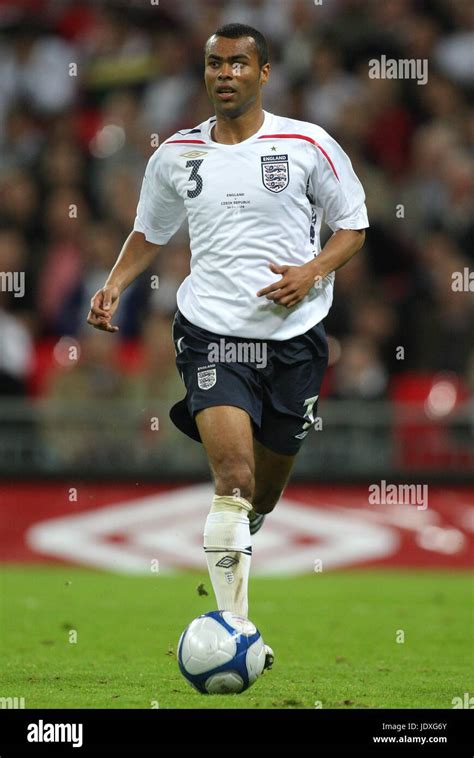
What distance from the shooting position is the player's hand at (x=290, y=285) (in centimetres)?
651

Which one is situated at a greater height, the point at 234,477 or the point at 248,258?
the point at 248,258

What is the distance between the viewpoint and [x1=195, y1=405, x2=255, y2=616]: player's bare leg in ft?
20.7

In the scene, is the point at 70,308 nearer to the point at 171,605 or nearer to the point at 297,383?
the point at 171,605

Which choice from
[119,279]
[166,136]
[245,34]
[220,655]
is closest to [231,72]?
[245,34]

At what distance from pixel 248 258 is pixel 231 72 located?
832 millimetres

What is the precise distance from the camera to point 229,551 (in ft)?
20.7

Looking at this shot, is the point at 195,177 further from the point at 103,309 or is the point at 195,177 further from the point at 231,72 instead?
the point at 103,309

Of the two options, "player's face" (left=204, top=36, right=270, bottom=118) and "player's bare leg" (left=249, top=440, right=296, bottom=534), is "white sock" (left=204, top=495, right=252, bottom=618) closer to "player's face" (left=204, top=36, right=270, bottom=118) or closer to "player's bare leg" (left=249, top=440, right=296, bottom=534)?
"player's bare leg" (left=249, top=440, right=296, bottom=534)

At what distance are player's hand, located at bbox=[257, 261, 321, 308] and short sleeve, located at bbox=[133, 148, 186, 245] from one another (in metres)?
0.77

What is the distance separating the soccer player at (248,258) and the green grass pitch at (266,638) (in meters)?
0.54

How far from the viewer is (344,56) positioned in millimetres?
15805

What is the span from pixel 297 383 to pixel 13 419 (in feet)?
20.9

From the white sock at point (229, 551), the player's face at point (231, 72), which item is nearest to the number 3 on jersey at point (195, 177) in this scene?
the player's face at point (231, 72)
